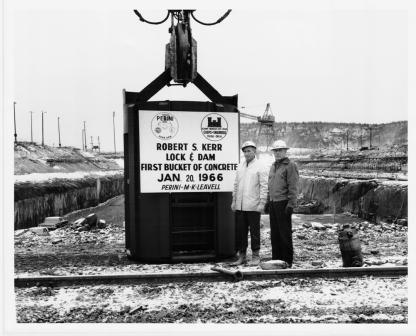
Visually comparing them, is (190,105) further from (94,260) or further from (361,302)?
(361,302)

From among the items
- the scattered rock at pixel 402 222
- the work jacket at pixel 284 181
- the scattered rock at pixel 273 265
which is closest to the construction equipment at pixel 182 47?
the work jacket at pixel 284 181

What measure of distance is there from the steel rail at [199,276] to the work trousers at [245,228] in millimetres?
912

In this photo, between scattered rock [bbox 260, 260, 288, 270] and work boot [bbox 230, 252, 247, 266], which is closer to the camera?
scattered rock [bbox 260, 260, 288, 270]

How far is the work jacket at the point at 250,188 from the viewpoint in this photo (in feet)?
20.2

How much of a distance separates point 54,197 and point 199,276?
36.7ft

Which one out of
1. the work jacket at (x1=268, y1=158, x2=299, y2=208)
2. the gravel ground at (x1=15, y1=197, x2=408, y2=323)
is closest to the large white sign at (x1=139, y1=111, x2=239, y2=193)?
the work jacket at (x1=268, y1=158, x2=299, y2=208)

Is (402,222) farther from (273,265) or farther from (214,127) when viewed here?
(214,127)

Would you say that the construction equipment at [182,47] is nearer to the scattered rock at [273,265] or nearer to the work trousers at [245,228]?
the work trousers at [245,228]

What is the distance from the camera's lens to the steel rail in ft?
17.0

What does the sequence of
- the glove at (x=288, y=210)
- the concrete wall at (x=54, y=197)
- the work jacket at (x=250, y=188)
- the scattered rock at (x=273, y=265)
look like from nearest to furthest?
the scattered rock at (x=273, y=265) → the glove at (x=288, y=210) → the work jacket at (x=250, y=188) → the concrete wall at (x=54, y=197)

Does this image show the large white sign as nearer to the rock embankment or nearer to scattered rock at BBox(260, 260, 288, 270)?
scattered rock at BBox(260, 260, 288, 270)

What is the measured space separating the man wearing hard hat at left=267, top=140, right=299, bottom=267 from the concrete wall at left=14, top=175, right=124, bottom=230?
7035 millimetres

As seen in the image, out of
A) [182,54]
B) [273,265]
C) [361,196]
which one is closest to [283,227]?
[273,265]

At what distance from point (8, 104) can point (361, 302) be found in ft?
15.2
